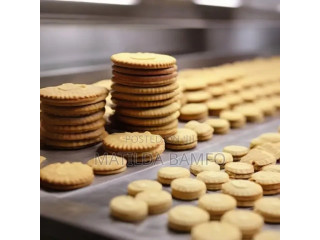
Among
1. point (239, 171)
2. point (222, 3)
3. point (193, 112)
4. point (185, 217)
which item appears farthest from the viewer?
point (222, 3)

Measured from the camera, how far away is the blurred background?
11.2ft

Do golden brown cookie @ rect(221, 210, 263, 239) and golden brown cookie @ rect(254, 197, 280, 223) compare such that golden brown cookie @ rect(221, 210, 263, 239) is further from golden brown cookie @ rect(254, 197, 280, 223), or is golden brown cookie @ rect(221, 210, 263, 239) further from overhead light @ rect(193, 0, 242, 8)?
overhead light @ rect(193, 0, 242, 8)

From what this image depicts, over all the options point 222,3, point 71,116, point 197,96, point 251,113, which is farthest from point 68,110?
point 222,3

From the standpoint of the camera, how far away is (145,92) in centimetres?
223

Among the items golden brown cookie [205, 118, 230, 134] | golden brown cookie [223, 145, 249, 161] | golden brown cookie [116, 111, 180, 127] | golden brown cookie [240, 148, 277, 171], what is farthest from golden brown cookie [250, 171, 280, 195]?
golden brown cookie [205, 118, 230, 134]

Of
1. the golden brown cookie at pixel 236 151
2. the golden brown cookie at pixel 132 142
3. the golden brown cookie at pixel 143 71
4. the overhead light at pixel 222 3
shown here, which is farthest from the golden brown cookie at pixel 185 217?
the overhead light at pixel 222 3

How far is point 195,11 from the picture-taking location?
5363 millimetres

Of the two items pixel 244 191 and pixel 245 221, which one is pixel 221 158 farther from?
pixel 245 221

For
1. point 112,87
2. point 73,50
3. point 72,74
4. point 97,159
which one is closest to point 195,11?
point 73,50

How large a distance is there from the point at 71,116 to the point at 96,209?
2.21 feet

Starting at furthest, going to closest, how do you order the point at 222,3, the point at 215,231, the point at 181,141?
1. the point at 222,3
2. the point at 181,141
3. the point at 215,231

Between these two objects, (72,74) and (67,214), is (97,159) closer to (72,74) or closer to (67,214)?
(67,214)
